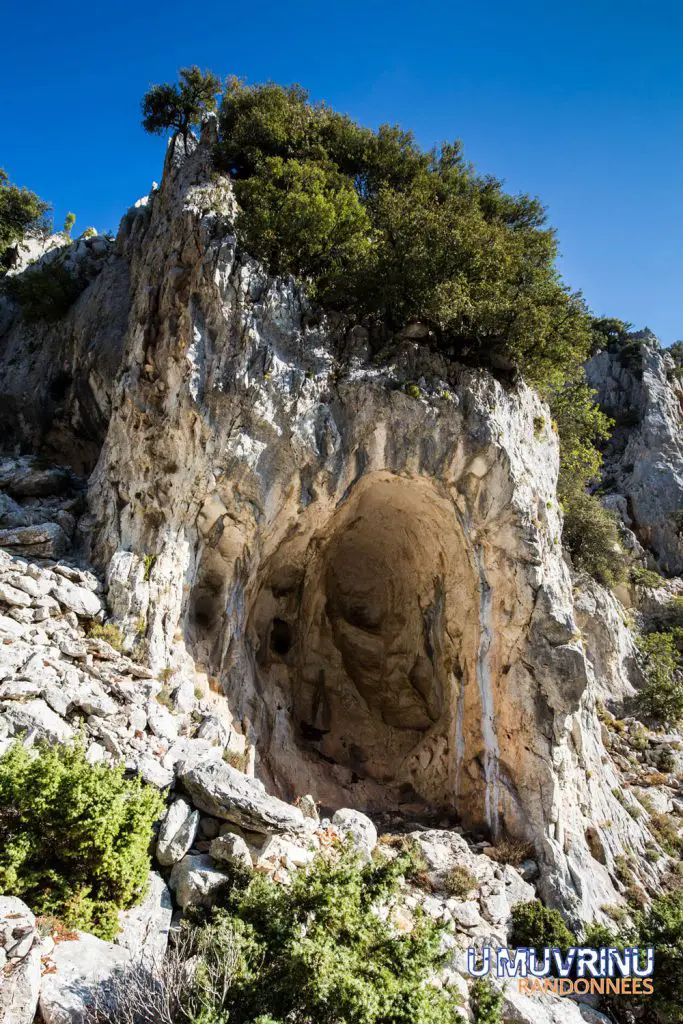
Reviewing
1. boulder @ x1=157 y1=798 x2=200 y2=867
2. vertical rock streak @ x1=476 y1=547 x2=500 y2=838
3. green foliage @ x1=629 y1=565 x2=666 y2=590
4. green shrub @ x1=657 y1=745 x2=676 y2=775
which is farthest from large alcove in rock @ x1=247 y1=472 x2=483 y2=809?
green foliage @ x1=629 y1=565 x2=666 y2=590

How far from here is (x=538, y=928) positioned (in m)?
12.8

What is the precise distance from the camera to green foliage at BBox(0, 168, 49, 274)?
1087 inches

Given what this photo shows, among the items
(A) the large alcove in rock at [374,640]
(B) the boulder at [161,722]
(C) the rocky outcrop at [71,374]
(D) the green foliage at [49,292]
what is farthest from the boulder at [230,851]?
(D) the green foliage at [49,292]

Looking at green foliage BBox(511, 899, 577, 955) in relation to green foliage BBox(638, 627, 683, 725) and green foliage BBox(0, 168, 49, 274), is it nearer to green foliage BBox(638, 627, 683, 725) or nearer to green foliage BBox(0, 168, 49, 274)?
green foliage BBox(638, 627, 683, 725)

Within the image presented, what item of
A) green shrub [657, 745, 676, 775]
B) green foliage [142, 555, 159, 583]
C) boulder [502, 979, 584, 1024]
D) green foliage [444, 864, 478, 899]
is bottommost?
boulder [502, 979, 584, 1024]

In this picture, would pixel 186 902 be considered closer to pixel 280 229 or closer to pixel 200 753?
pixel 200 753

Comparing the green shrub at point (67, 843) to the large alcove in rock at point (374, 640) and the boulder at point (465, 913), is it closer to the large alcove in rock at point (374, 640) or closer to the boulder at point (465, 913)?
the boulder at point (465, 913)

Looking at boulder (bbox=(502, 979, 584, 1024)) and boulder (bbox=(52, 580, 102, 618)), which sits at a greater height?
boulder (bbox=(52, 580, 102, 618))

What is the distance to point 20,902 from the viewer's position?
7.76 meters

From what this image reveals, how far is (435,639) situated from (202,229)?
15.2 m

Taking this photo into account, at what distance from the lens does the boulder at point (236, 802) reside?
413 inches

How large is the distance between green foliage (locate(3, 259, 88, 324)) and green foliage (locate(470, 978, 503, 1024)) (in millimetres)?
26568

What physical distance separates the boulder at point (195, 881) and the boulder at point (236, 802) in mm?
860

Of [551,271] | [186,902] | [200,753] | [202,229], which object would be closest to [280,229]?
[202,229]
